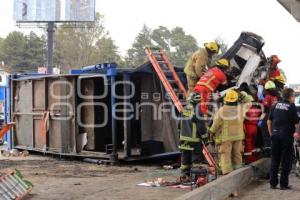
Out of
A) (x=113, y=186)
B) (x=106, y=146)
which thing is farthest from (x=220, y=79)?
(x=106, y=146)

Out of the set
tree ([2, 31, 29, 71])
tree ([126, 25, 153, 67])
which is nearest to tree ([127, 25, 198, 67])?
tree ([126, 25, 153, 67])

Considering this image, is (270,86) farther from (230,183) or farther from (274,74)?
(230,183)

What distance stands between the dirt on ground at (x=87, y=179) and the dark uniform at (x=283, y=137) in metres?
1.55

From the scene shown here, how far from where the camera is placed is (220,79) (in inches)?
370

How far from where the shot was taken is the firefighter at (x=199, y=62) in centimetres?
999

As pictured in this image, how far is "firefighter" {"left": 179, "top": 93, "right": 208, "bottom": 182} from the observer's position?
29.4 feet

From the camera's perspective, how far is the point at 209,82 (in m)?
9.32

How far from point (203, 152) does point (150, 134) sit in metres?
2.31

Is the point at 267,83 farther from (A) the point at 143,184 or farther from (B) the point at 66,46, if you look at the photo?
(B) the point at 66,46

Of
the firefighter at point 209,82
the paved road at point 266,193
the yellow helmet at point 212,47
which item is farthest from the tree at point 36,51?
the paved road at point 266,193

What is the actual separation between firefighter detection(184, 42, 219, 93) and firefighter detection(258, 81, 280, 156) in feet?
4.03

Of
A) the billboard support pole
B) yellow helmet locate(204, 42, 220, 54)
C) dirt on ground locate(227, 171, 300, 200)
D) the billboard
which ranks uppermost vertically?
the billboard

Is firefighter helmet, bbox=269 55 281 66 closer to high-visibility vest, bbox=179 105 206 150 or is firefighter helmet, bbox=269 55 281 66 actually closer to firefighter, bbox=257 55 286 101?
firefighter, bbox=257 55 286 101

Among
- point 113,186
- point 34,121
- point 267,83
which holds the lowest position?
point 113,186
